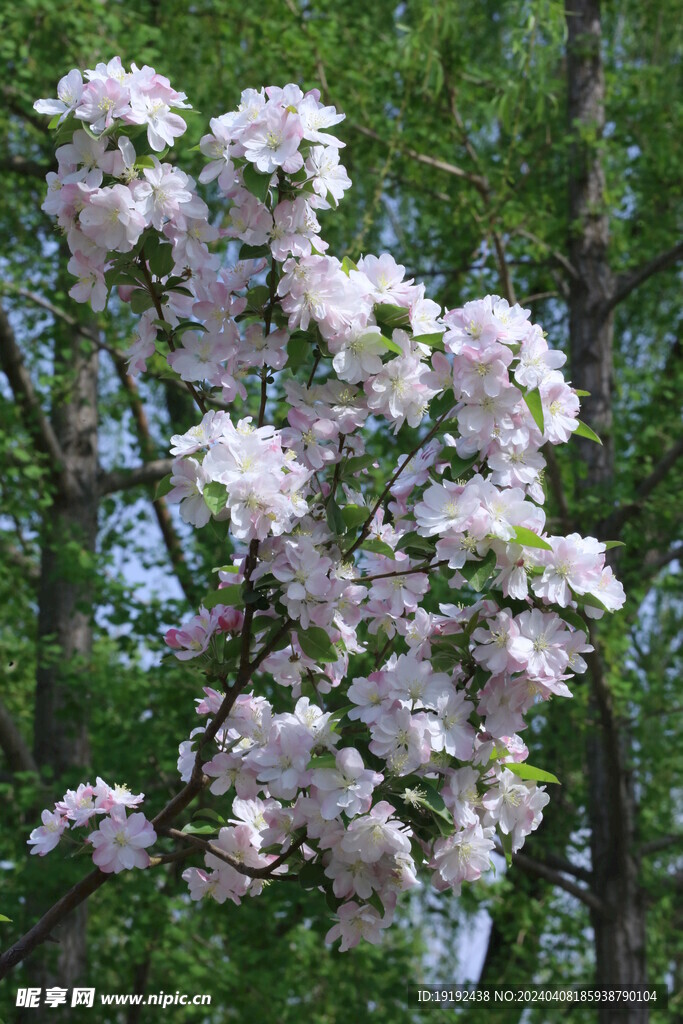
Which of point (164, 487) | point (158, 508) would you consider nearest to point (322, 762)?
point (164, 487)

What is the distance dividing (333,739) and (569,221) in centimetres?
487

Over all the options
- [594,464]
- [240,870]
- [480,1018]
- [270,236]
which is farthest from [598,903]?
[270,236]

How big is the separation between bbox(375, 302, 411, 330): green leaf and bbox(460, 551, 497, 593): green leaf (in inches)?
15.1

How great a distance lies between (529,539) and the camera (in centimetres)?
155

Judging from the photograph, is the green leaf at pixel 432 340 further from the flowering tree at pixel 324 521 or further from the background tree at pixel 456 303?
the background tree at pixel 456 303

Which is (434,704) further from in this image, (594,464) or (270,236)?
(594,464)

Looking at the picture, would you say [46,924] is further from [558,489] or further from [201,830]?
[558,489]

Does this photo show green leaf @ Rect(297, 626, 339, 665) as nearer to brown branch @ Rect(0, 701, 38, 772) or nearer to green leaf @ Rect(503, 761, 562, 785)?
green leaf @ Rect(503, 761, 562, 785)

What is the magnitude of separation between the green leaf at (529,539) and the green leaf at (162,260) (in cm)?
65

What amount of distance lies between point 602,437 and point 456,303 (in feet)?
3.99

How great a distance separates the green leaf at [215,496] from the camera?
1564mm

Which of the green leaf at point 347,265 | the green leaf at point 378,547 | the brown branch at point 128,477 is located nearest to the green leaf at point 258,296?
the green leaf at point 347,265

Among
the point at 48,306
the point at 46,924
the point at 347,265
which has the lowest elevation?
the point at 46,924

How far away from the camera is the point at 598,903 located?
5.40m
